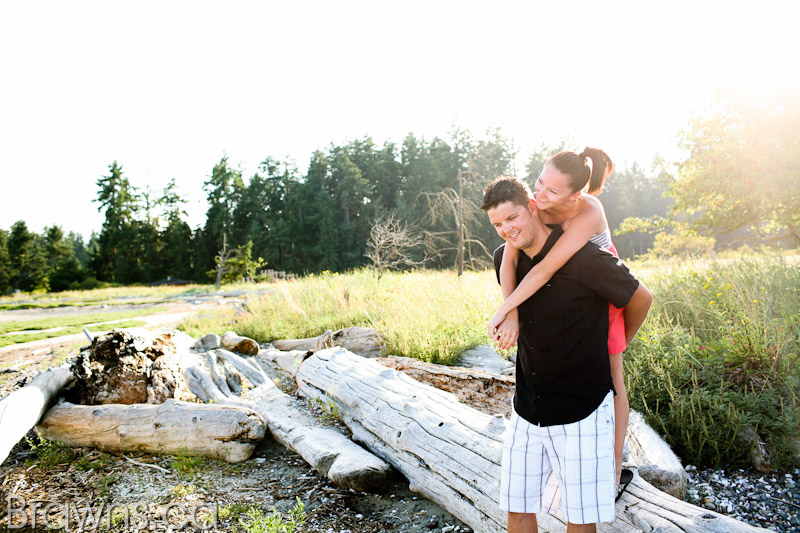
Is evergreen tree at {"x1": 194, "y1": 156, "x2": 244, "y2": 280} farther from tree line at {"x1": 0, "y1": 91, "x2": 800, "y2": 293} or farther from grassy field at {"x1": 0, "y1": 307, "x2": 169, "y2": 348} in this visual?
grassy field at {"x1": 0, "y1": 307, "x2": 169, "y2": 348}

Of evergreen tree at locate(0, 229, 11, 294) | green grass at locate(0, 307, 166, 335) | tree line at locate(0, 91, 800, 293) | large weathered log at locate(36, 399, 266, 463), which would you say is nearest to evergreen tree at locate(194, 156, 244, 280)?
tree line at locate(0, 91, 800, 293)

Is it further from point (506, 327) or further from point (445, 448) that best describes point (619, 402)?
point (445, 448)

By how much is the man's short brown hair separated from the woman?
2.8 inches

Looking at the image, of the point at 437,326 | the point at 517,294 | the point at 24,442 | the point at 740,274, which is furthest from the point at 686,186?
the point at 24,442

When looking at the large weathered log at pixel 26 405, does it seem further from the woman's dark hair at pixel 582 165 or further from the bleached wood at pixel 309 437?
the woman's dark hair at pixel 582 165

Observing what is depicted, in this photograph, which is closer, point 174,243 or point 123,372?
point 123,372

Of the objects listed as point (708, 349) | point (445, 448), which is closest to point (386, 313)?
point (708, 349)

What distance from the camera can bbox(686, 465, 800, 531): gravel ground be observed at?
2820 mm

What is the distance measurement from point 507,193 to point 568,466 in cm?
105

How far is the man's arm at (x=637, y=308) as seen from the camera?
2.05 metres

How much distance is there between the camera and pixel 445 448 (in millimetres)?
3164

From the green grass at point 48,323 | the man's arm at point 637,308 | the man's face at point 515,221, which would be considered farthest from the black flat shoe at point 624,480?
the green grass at point 48,323

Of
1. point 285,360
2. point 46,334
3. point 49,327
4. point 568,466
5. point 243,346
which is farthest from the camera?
point 49,327

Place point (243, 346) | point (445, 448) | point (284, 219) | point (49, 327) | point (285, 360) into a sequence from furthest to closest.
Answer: point (284, 219), point (49, 327), point (243, 346), point (285, 360), point (445, 448)
